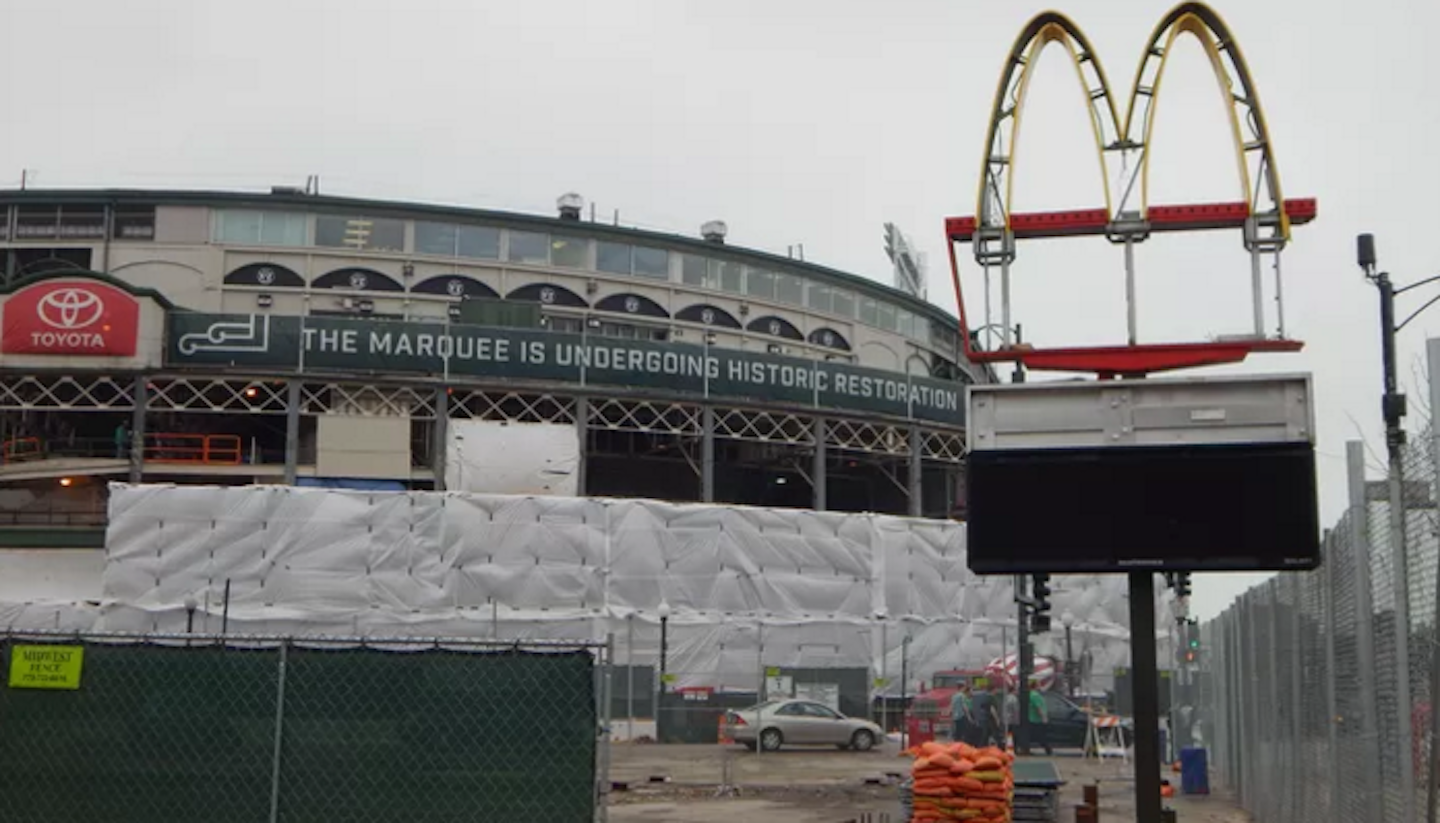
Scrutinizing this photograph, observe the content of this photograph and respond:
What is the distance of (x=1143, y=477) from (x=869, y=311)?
5751 centimetres

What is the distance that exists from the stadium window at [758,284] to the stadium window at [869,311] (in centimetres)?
539

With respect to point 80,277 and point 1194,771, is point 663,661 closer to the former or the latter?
point 1194,771

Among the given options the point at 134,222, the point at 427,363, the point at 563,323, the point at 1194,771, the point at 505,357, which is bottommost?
the point at 1194,771

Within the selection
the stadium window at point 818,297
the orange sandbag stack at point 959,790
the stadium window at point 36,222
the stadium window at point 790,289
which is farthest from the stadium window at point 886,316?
the orange sandbag stack at point 959,790

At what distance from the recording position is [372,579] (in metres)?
37.8

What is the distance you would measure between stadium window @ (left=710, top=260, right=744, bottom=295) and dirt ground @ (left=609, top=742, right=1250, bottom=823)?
1257 inches

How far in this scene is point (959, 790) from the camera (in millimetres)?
16188

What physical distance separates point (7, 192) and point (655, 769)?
41.7 metres

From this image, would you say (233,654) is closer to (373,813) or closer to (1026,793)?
(373,813)

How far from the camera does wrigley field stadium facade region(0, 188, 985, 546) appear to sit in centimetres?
4272

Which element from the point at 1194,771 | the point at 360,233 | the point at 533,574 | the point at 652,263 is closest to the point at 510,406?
the point at 533,574

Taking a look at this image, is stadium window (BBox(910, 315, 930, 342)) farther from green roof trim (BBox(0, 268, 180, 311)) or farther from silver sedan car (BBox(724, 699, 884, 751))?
silver sedan car (BBox(724, 699, 884, 751))

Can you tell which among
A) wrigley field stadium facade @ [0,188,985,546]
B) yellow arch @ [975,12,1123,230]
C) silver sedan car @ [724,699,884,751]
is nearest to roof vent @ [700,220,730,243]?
wrigley field stadium facade @ [0,188,985,546]

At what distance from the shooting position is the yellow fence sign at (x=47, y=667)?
9.33m
